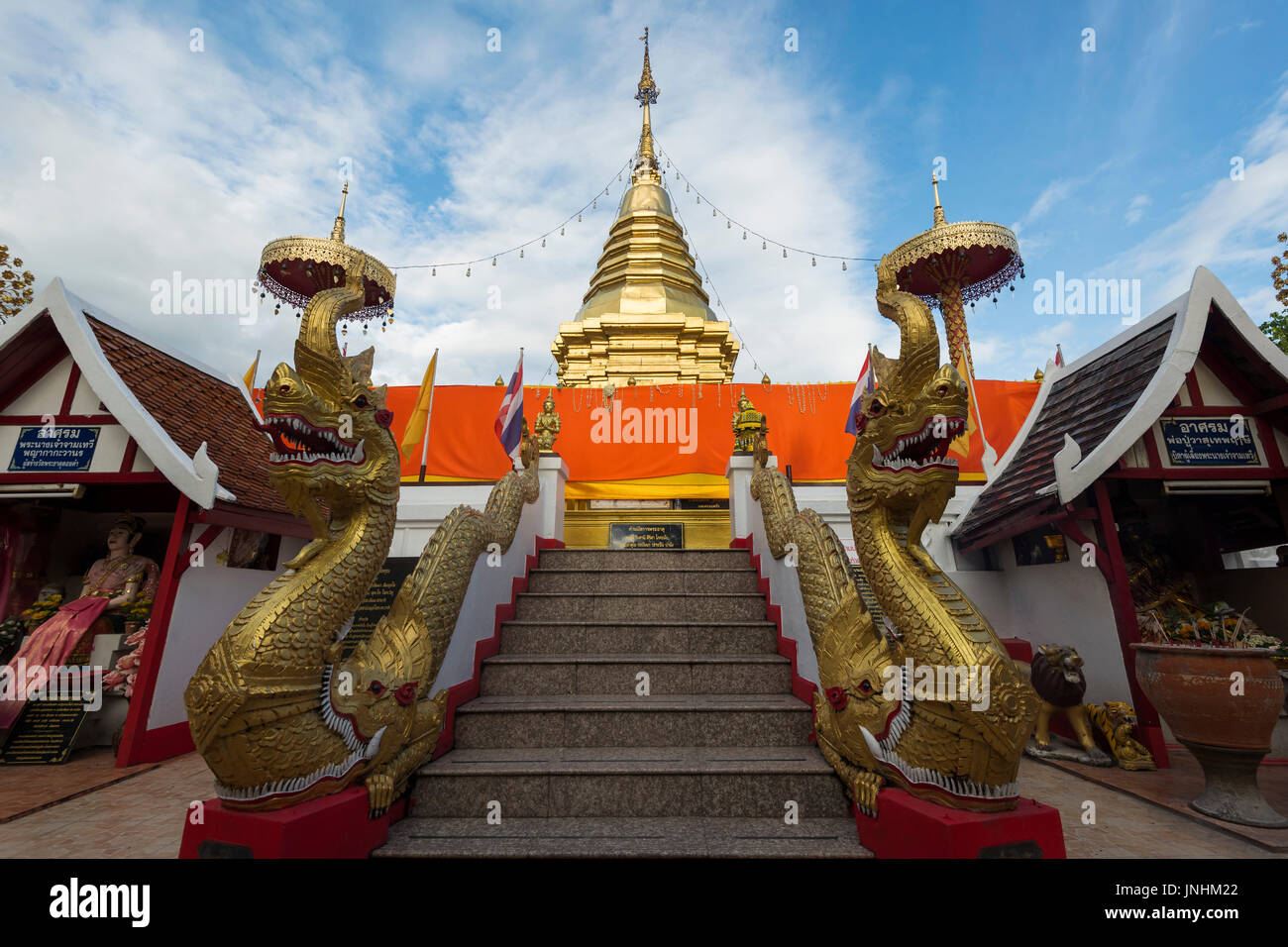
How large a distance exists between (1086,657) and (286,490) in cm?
575

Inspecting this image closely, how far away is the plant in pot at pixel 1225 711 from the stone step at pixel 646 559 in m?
2.87

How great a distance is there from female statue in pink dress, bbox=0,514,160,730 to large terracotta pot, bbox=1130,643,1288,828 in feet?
24.8

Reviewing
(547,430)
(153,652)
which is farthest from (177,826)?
(547,430)

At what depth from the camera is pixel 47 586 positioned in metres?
5.01

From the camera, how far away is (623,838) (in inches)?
96.3

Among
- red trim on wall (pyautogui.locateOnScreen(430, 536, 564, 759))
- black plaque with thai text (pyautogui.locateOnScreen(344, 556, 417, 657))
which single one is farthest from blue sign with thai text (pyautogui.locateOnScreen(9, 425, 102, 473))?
red trim on wall (pyautogui.locateOnScreen(430, 536, 564, 759))

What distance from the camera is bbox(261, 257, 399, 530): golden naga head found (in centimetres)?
236

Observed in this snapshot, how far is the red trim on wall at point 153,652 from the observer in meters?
3.86

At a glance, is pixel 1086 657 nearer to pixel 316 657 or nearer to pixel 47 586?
pixel 316 657

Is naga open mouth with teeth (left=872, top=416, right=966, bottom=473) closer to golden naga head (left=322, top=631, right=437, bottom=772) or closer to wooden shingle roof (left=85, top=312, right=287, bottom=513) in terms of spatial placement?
golden naga head (left=322, top=631, right=437, bottom=772)

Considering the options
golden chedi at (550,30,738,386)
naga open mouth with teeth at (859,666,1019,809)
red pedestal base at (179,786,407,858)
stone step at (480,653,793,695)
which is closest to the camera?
red pedestal base at (179,786,407,858)

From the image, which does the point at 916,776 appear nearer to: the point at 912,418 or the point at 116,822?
the point at 912,418
